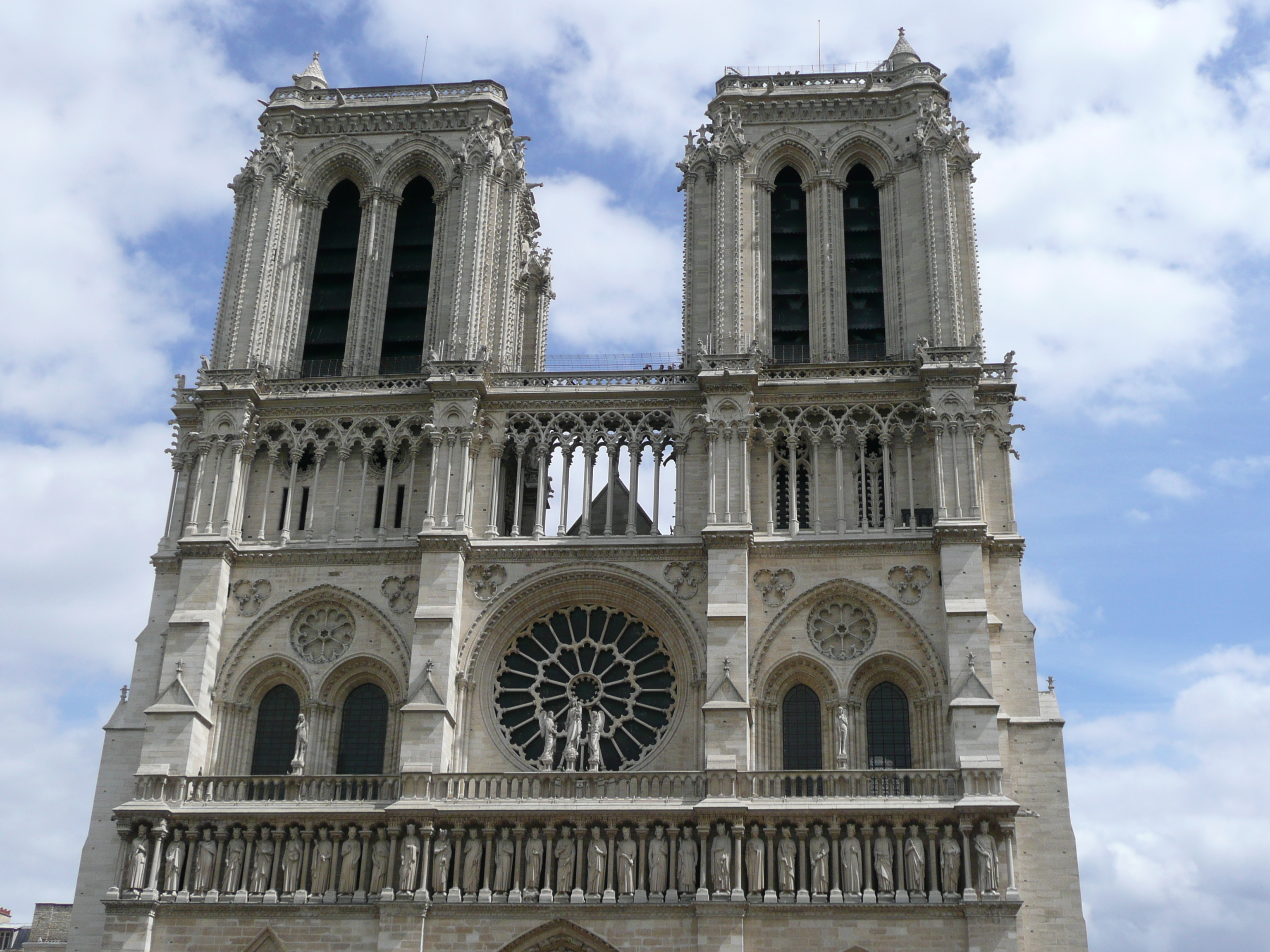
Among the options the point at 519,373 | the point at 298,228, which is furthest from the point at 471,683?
the point at 298,228

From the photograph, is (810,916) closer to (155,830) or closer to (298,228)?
(155,830)

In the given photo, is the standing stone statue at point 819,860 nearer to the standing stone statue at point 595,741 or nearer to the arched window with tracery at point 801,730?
the arched window with tracery at point 801,730

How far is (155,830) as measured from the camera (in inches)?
1299

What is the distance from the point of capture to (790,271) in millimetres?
40938

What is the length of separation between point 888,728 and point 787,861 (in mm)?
4457

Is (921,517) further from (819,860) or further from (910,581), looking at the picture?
(819,860)

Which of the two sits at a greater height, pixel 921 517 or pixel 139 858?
pixel 921 517

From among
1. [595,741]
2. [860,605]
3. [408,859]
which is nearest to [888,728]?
[860,605]

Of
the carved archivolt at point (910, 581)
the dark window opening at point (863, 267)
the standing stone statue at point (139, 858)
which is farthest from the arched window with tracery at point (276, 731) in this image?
the dark window opening at point (863, 267)

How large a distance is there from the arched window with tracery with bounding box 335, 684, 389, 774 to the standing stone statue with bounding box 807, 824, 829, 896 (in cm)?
1015

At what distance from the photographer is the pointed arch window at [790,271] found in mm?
39844

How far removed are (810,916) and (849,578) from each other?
7.97m

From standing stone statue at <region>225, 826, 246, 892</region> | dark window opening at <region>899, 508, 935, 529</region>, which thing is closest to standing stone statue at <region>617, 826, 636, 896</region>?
standing stone statue at <region>225, 826, 246, 892</region>

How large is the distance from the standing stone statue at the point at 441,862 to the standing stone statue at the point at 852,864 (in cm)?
827
